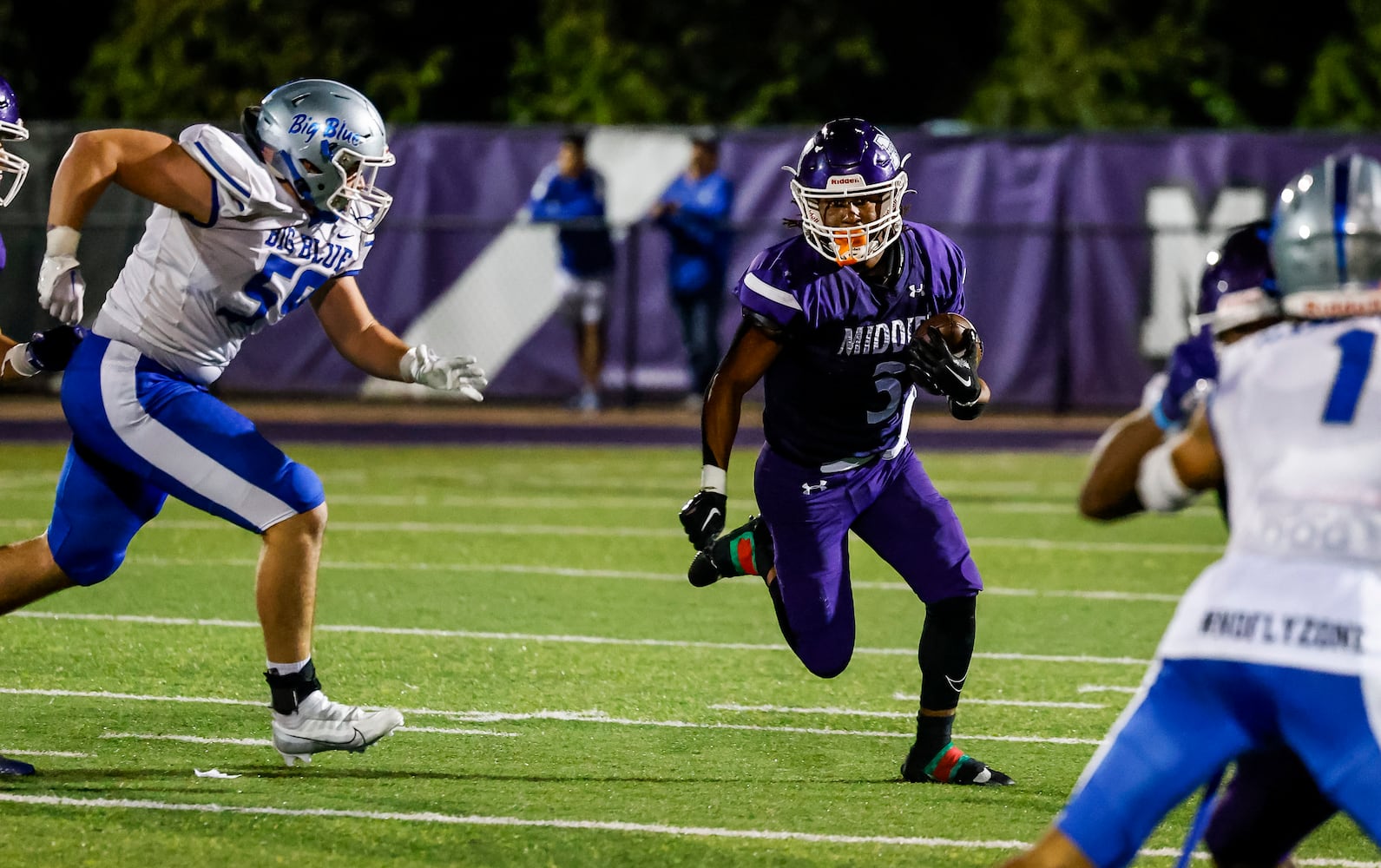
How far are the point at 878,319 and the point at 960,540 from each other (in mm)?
591

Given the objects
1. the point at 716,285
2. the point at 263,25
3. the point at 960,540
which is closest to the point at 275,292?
the point at 960,540

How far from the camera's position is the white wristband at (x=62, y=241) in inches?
182

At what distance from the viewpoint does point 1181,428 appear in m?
3.07

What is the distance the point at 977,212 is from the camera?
14.1m

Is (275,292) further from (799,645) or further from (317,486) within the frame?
(799,645)

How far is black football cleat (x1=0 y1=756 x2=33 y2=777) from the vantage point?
15.5 ft

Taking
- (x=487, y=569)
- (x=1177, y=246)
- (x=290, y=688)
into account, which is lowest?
(x=487, y=569)

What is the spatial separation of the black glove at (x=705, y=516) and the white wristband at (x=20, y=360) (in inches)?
66.3

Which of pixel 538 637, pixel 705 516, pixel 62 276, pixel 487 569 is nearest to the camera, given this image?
pixel 62 276

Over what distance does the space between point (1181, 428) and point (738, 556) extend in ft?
8.65

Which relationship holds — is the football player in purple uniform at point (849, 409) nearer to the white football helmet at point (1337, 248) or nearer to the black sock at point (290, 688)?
the black sock at point (290, 688)

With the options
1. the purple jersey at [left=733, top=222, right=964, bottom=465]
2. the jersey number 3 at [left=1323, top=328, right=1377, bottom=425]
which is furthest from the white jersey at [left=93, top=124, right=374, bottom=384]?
the jersey number 3 at [left=1323, top=328, right=1377, bottom=425]

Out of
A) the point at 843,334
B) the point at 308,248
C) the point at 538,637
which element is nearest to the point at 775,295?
the point at 843,334

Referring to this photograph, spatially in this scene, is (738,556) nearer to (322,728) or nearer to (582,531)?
(322,728)
